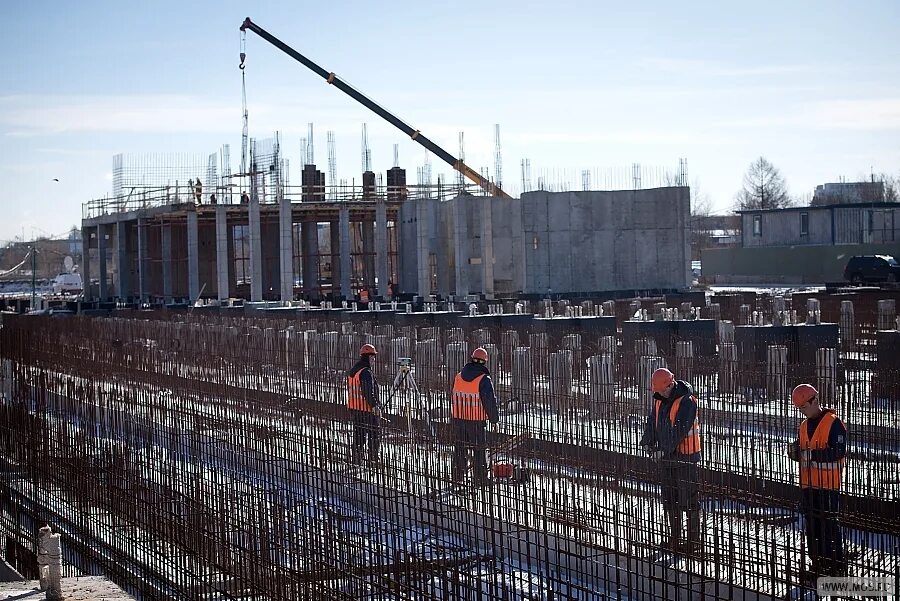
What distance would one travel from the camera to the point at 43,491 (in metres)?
14.2

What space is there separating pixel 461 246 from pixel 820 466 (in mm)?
A: 36962

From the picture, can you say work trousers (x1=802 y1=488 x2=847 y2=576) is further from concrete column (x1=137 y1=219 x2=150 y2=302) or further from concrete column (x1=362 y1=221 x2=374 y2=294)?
concrete column (x1=137 y1=219 x2=150 y2=302)

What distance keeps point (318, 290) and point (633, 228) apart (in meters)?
14.8

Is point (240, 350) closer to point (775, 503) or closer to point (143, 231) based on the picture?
point (775, 503)

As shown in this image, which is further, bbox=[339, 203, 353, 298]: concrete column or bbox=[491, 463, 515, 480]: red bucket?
bbox=[339, 203, 353, 298]: concrete column

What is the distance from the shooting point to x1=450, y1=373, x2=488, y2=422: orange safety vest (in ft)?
40.3

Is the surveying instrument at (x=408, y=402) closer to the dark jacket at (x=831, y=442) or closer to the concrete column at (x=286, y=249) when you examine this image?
the dark jacket at (x=831, y=442)

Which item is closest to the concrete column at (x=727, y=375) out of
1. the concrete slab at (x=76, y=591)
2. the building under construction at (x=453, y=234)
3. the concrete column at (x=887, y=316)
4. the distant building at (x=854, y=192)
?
the concrete column at (x=887, y=316)

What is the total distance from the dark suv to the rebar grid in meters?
32.0

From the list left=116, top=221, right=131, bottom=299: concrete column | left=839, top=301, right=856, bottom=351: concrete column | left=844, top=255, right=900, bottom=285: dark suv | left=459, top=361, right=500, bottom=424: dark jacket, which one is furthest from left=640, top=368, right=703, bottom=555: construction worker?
left=116, top=221, right=131, bottom=299: concrete column

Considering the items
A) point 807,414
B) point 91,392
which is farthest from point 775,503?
point 91,392

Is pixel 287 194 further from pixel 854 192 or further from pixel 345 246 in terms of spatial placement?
pixel 854 192

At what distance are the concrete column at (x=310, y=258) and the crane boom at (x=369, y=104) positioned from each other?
6.47m

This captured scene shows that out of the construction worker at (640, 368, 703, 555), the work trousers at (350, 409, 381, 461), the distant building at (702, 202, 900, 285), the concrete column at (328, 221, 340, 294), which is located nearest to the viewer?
the construction worker at (640, 368, 703, 555)
